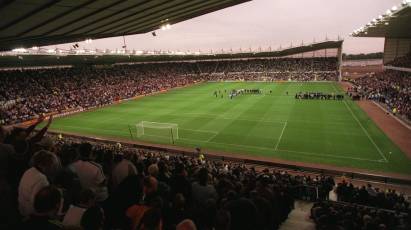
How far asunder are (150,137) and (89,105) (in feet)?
69.8

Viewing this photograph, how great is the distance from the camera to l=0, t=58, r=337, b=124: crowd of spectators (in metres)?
41.4

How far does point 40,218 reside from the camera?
336cm

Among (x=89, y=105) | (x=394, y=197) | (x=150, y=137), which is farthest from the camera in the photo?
(x=89, y=105)

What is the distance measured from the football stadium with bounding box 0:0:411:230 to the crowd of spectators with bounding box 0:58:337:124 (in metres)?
0.32

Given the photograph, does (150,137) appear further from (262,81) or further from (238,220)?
(262,81)

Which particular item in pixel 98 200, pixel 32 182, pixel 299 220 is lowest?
pixel 299 220

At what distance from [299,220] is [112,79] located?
189ft

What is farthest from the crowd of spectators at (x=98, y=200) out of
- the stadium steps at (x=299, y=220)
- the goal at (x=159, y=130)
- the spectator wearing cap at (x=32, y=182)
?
the goal at (x=159, y=130)

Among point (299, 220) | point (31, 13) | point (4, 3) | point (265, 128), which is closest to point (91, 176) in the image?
point (299, 220)

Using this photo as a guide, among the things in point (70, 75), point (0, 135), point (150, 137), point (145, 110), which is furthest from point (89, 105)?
point (0, 135)

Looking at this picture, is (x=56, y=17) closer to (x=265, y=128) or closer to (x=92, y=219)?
(x=92, y=219)

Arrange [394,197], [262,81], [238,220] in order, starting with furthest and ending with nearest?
1. [262,81]
2. [394,197]
3. [238,220]

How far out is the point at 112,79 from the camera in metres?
61.7

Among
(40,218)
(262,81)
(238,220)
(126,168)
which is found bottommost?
(262,81)
